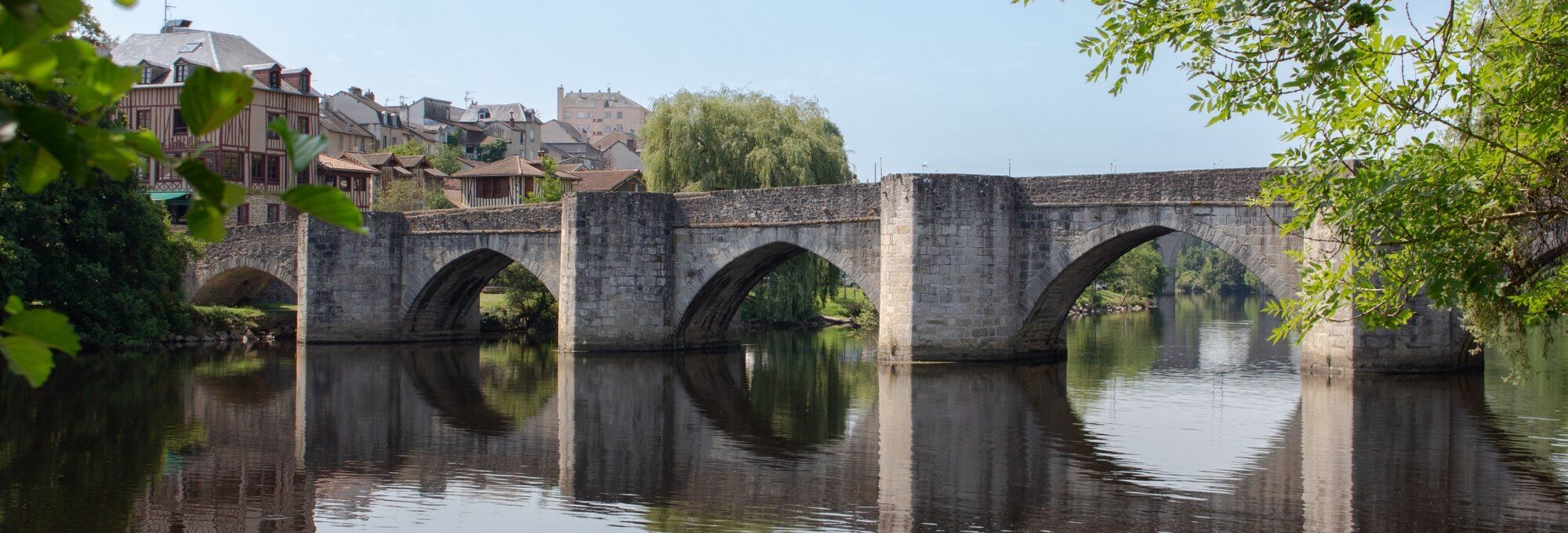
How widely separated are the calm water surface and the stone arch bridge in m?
0.83

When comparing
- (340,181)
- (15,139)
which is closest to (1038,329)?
(15,139)

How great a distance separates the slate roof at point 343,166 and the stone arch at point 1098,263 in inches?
1190

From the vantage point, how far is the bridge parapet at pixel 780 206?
2408 centimetres

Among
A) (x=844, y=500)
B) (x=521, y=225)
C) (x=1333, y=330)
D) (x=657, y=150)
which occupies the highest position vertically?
(x=657, y=150)

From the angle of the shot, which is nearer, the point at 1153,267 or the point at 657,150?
the point at 657,150

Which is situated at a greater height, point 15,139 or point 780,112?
point 780,112

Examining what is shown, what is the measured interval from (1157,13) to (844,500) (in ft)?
17.7

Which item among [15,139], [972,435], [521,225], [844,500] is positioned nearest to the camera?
[15,139]

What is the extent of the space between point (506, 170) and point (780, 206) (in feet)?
85.8

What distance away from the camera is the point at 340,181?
49438mm

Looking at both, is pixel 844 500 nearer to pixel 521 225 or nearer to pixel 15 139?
pixel 15 139

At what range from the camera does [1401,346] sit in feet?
65.7

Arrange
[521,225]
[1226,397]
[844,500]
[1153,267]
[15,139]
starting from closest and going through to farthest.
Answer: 1. [15,139]
2. [844,500]
3. [1226,397]
4. [521,225]
5. [1153,267]

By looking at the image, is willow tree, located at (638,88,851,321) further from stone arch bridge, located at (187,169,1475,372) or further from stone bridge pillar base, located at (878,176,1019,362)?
stone bridge pillar base, located at (878,176,1019,362)
